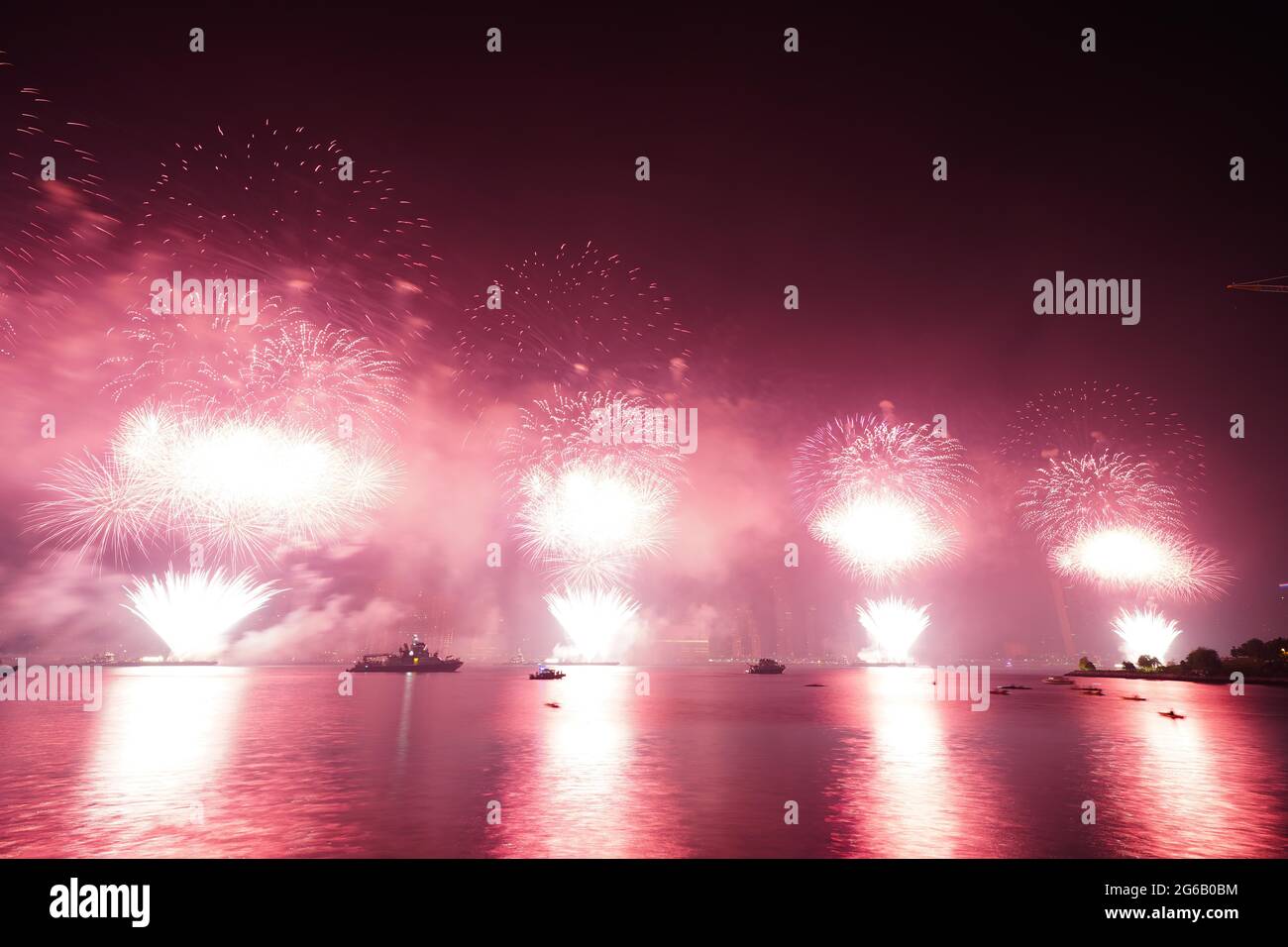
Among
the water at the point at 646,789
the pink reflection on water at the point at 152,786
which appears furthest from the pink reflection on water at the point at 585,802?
the pink reflection on water at the point at 152,786

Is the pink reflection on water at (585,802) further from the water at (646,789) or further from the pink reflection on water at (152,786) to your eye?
the pink reflection on water at (152,786)

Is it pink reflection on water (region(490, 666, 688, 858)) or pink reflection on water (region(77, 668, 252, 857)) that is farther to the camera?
pink reflection on water (region(77, 668, 252, 857))

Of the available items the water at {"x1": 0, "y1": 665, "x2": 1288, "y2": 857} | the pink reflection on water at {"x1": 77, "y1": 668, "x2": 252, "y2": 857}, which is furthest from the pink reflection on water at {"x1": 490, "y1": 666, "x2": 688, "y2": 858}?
the pink reflection on water at {"x1": 77, "y1": 668, "x2": 252, "y2": 857}

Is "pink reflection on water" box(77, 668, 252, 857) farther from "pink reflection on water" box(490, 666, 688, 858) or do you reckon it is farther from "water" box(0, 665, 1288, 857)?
"pink reflection on water" box(490, 666, 688, 858)

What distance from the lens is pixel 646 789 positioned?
43.9m

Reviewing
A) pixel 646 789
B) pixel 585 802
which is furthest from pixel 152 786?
pixel 646 789

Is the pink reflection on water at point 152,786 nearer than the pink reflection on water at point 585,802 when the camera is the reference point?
No

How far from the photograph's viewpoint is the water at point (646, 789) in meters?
31.6

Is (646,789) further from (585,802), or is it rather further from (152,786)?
(152,786)

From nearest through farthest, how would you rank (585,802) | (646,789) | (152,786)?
(585,802) → (646,789) → (152,786)

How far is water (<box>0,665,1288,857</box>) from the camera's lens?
3161 centimetres

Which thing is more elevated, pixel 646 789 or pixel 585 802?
pixel 585 802
